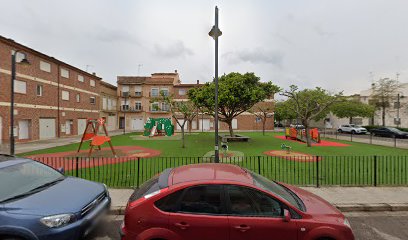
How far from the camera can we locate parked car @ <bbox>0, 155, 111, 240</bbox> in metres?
3.05

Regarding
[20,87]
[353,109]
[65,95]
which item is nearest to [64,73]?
[65,95]

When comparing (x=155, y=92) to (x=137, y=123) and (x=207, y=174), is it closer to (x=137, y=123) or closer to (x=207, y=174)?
(x=137, y=123)

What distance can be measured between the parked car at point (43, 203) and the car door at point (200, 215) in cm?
161

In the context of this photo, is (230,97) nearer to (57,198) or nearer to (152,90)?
(57,198)

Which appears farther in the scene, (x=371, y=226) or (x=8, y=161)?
(x=371, y=226)

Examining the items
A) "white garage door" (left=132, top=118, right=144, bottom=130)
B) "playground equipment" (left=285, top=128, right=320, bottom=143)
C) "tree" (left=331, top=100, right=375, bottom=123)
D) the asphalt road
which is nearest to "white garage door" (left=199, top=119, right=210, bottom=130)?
"white garage door" (left=132, top=118, right=144, bottom=130)

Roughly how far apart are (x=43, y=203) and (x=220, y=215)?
277 centimetres

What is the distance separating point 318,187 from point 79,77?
1247 inches

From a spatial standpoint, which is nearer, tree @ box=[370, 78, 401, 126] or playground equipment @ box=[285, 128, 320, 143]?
playground equipment @ box=[285, 128, 320, 143]

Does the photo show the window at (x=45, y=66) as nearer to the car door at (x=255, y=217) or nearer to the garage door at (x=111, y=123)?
the garage door at (x=111, y=123)

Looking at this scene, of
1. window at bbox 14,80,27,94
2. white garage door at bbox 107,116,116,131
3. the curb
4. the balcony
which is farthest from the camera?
the balcony

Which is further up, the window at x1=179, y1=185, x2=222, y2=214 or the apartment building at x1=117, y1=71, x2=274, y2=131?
the apartment building at x1=117, y1=71, x2=274, y2=131

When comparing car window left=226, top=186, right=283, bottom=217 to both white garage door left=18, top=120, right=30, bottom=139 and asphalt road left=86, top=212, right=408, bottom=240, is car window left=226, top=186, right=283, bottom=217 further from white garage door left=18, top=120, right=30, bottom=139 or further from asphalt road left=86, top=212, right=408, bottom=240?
white garage door left=18, top=120, right=30, bottom=139

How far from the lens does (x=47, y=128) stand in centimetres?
2364
